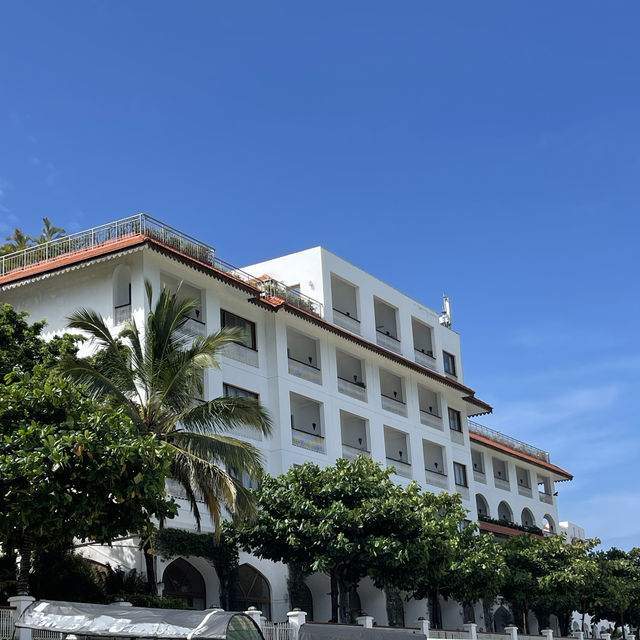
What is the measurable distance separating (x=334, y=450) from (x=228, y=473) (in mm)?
11997

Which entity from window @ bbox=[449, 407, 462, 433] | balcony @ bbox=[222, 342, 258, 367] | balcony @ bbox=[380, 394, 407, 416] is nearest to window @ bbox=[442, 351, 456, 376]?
window @ bbox=[449, 407, 462, 433]

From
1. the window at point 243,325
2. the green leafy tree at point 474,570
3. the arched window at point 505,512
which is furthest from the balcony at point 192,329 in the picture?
the arched window at point 505,512

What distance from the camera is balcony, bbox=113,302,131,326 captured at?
32578mm

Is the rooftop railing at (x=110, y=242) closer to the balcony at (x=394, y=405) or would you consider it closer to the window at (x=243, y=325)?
the window at (x=243, y=325)

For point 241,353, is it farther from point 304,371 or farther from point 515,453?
point 515,453

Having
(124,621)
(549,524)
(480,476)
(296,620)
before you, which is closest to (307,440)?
(296,620)

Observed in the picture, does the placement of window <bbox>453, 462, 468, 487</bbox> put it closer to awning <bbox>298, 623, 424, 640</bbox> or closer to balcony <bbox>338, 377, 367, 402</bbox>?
balcony <bbox>338, 377, 367, 402</bbox>

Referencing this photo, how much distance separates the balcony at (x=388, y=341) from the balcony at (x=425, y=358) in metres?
1.50

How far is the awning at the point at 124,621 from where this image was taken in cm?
2017

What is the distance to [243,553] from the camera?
34.3 metres

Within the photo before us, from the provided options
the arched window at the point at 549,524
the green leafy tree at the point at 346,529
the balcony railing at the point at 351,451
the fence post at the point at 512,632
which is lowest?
the fence post at the point at 512,632

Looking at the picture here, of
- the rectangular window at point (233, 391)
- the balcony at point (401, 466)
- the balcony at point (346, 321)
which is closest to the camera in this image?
the rectangular window at point (233, 391)

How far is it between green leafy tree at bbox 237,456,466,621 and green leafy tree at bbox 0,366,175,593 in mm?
9255

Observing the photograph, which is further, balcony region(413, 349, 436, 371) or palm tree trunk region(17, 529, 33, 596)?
balcony region(413, 349, 436, 371)
